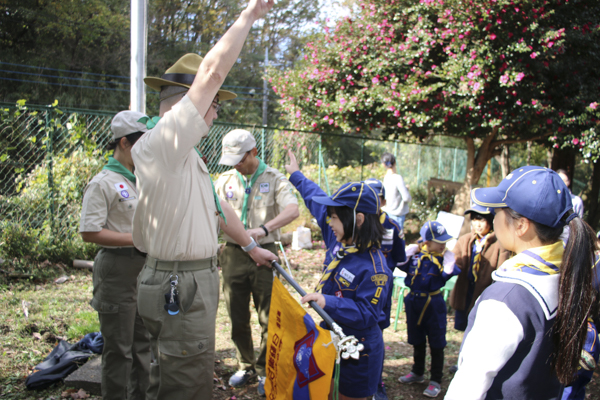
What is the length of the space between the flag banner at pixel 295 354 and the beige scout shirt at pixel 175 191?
0.59m

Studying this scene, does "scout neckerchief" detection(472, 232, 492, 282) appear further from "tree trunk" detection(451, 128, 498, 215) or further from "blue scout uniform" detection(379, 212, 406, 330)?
"tree trunk" detection(451, 128, 498, 215)

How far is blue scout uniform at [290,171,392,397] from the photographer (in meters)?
2.34

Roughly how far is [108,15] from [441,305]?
1833 cm

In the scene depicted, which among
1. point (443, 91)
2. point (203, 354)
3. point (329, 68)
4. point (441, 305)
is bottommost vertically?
point (441, 305)

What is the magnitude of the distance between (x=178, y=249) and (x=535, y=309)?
151 cm

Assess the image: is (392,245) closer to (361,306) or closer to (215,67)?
(361,306)

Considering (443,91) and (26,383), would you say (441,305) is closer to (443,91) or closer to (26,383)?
(26,383)

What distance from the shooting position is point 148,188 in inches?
78.5

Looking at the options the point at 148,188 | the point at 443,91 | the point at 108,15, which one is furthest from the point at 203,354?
the point at 108,15

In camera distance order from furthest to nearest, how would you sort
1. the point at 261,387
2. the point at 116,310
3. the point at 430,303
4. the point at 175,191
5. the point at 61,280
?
the point at 61,280 < the point at 430,303 < the point at 261,387 < the point at 116,310 < the point at 175,191

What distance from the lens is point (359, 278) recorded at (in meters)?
2.45

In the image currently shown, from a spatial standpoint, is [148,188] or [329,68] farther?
[329,68]

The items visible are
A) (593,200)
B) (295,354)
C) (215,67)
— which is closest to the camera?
(215,67)

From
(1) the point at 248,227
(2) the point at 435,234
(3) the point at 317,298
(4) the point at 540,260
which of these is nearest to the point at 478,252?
(2) the point at 435,234
